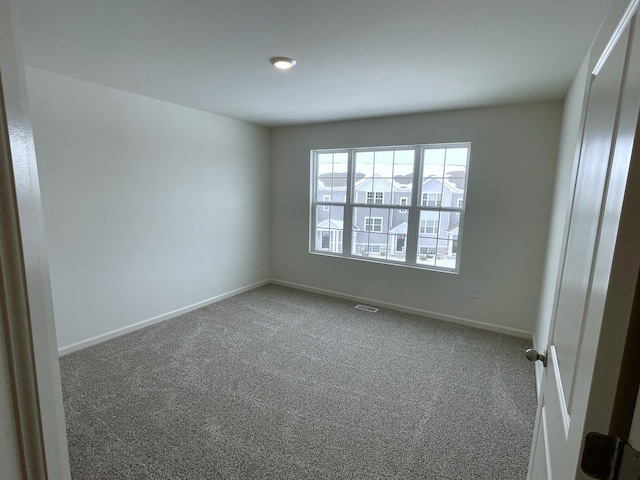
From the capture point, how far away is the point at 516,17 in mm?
1661

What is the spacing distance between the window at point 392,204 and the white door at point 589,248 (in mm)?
2784

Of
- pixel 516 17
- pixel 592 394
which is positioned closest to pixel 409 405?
pixel 592 394

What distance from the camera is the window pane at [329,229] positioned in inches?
181

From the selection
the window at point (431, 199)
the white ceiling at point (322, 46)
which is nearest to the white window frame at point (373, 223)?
the window at point (431, 199)

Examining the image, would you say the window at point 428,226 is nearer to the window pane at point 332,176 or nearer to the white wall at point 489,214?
the white wall at point 489,214

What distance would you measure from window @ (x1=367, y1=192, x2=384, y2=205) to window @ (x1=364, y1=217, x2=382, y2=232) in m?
0.23

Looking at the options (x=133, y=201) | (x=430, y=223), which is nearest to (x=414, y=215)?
(x=430, y=223)

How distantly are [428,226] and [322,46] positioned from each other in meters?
2.52

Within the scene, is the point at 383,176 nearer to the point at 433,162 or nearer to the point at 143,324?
the point at 433,162

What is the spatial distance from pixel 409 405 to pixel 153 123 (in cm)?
352

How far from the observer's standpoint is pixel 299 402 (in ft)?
7.54

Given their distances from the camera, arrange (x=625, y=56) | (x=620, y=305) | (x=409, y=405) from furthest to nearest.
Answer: (x=409, y=405) < (x=625, y=56) < (x=620, y=305)

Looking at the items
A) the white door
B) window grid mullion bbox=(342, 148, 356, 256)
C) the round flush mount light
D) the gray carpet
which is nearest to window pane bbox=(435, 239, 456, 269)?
the gray carpet

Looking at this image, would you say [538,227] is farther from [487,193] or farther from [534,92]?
[534,92]
